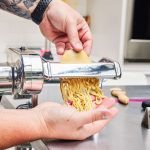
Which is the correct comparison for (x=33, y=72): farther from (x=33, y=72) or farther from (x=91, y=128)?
(x=91, y=128)

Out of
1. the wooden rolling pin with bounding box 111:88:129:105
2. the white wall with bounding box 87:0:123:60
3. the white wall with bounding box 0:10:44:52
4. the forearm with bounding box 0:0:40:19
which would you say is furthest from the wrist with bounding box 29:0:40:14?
the white wall with bounding box 0:10:44:52

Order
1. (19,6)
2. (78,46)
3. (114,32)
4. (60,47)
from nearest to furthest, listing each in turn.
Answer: (78,46) < (60,47) < (19,6) < (114,32)

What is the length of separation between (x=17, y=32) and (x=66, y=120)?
50.6 inches

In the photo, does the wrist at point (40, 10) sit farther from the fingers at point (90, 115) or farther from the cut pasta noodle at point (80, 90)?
the fingers at point (90, 115)

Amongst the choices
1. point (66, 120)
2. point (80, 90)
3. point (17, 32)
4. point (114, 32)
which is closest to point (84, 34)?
point (80, 90)

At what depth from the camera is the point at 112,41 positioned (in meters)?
1.68

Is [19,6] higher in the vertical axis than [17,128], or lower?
higher

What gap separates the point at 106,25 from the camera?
1750mm

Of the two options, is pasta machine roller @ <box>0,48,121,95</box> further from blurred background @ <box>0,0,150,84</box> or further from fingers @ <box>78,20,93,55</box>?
blurred background @ <box>0,0,150,84</box>

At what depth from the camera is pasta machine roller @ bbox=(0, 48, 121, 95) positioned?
0.60 m

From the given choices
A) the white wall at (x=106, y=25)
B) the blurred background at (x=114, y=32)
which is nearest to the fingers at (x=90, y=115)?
the blurred background at (x=114, y=32)

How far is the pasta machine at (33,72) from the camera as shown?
60 cm

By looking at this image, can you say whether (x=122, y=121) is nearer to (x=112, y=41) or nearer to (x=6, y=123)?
(x=6, y=123)

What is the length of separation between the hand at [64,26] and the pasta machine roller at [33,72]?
27 cm
